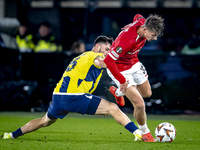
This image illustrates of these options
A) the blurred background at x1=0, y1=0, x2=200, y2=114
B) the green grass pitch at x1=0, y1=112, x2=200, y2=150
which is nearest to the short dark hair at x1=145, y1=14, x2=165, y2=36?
the green grass pitch at x1=0, y1=112, x2=200, y2=150

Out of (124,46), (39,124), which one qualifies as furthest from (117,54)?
(39,124)

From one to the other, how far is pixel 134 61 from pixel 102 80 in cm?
374

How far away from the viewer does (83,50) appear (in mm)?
10641

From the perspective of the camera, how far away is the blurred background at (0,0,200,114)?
30.0ft

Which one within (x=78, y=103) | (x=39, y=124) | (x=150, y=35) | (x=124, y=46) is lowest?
(x=39, y=124)

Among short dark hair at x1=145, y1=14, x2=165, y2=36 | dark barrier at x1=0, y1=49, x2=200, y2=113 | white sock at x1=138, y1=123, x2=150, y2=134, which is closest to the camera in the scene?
short dark hair at x1=145, y1=14, x2=165, y2=36

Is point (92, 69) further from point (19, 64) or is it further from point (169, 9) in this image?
point (169, 9)

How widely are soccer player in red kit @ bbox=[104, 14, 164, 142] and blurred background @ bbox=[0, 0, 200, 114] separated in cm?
357

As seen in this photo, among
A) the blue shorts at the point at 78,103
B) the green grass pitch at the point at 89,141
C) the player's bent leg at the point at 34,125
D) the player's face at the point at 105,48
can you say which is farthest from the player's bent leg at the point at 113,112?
the player's face at the point at 105,48

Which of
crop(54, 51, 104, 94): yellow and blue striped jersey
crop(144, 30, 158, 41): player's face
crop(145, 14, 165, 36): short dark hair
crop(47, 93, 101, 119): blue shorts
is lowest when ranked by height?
crop(47, 93, 101, 119): blue shorts

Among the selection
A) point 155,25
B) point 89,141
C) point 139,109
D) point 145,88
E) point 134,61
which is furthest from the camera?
point 145,88

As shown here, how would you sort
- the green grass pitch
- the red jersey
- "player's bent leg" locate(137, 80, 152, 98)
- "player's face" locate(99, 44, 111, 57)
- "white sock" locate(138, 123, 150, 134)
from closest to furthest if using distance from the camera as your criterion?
1. the green grass pitch
2. the red jersey
3. "white sock" locate(138, 123, 150, 134)
4. "player's face" locate(99, 44, 111, 57)
5. "player's bent leg" locate(137, 80, 152, 98)

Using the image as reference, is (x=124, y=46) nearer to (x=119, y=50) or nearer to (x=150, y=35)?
(x=119, y=50)

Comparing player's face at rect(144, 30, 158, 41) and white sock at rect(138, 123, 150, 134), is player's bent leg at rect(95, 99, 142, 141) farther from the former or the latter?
player's face at rect(144, 30, 158, 41)
